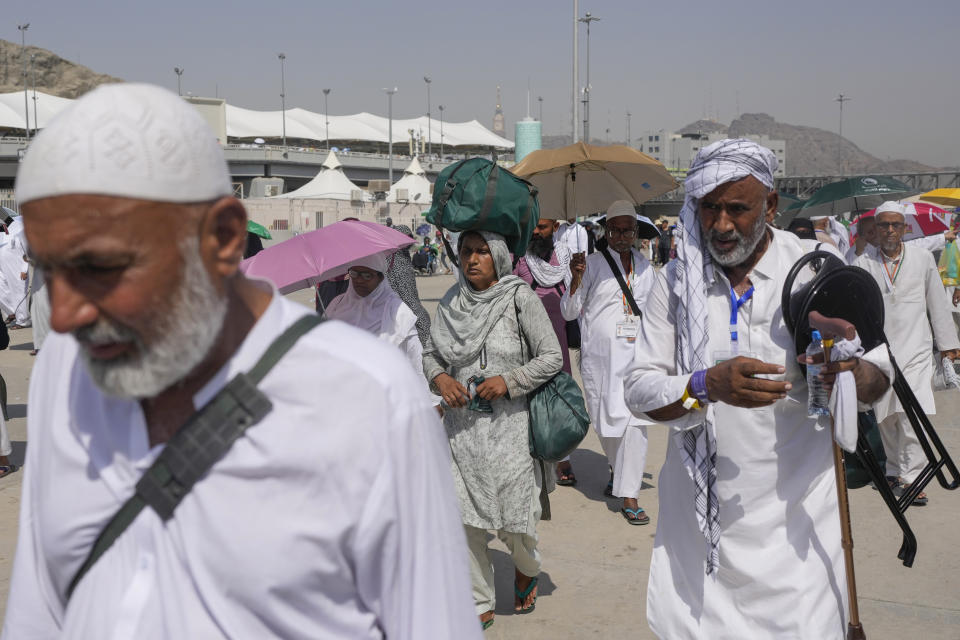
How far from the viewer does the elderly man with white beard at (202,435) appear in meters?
1.44

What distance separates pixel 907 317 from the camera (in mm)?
7609

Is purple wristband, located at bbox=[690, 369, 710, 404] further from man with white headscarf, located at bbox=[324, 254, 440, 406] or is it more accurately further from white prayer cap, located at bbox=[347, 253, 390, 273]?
white prayer cap, located at bbox=[347, 253, 390, 273]

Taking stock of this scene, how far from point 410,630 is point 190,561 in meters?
0.35

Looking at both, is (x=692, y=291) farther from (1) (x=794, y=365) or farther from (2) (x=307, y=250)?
(2) (x=307, y=250)

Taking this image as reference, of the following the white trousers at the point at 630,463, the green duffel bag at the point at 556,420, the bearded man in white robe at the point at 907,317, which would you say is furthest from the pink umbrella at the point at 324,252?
the bearded man in white robe at the point at 907,317

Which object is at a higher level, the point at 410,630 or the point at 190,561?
the point at 190,561

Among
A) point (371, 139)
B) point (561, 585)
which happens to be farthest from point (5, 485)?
point (371, 139)

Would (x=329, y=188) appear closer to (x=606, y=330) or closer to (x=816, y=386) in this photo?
(x=606, y=330)

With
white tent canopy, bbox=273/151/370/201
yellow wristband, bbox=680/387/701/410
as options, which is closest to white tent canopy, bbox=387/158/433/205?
white tent canopy, bbox=273/151/370/201

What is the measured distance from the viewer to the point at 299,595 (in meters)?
1.52

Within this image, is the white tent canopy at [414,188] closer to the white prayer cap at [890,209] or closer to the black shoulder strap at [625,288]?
the white prayer cap at [890,209]

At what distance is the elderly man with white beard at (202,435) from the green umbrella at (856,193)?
11059 millimetres

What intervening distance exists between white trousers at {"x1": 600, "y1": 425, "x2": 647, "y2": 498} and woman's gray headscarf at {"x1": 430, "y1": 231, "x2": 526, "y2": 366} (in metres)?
2.31

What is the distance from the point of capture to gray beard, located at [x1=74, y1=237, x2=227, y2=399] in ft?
4.87
